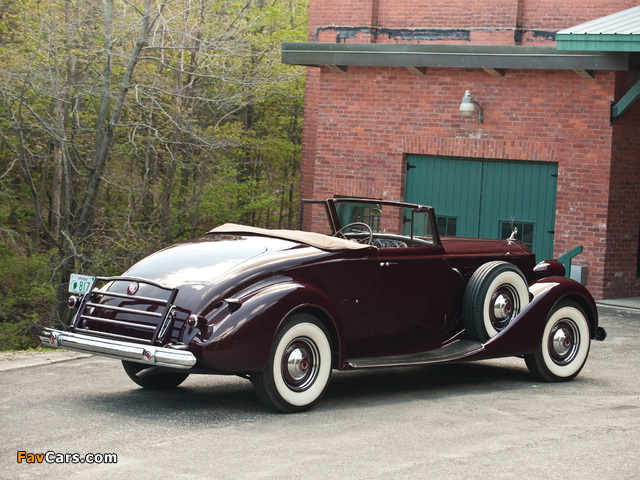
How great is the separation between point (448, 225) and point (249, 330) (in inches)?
388

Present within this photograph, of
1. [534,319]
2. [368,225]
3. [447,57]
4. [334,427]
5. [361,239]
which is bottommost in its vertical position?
[334,427]

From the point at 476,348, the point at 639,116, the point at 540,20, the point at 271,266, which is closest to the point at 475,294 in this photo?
the point at 476,348

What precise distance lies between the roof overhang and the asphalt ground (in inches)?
266

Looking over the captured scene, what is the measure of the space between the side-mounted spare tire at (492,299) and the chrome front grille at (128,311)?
273 centimetres

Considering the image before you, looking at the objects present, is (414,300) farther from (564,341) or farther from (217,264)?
(217,264)

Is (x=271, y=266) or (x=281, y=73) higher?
(x=281, y=73)

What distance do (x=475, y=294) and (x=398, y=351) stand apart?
89 cm

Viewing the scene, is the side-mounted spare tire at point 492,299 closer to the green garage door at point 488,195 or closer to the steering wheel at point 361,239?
the steering wheel at point 361,239

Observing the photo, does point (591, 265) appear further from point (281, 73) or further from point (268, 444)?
point (281, 73)

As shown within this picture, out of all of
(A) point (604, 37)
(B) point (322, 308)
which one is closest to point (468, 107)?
(A) point (604, 37)

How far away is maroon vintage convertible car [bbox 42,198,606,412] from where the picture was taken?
241 inches

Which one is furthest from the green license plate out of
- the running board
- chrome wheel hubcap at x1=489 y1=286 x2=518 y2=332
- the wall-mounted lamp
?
the wall-mounted lamp

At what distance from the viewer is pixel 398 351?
7301mm

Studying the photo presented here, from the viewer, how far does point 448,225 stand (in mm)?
15523
